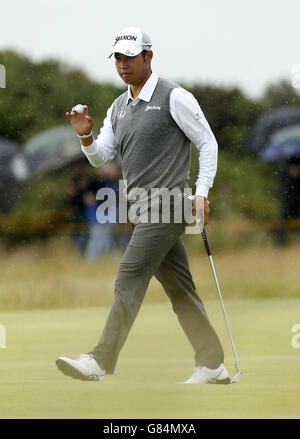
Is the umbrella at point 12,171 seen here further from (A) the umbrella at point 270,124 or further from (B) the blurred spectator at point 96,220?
(A) the umbrella at point 270,124

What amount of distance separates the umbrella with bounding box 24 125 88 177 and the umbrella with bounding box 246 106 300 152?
7.24 ft

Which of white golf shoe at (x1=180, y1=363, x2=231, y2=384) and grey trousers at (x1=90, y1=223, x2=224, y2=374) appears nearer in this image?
grey trousers at (x1=90, y1=223, x2=224, y2=374)

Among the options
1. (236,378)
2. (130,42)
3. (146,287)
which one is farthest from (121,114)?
(236,378)

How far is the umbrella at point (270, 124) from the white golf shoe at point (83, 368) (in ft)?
34.4

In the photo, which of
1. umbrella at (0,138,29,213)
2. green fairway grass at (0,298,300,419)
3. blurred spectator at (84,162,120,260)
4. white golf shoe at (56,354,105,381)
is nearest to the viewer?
green fairway grass at (0,298,300,419)

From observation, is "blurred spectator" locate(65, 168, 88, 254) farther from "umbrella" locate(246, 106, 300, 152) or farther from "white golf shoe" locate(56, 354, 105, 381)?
"white golf shoe" locate(56, 354, 105, 381)

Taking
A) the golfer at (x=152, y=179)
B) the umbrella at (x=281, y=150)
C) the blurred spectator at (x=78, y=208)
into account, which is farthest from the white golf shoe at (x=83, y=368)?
the umbrella at (x=281, y=150)

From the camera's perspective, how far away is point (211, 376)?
6.50 meters

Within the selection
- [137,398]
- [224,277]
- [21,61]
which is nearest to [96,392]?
[137,398]

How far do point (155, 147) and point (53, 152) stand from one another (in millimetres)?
9869

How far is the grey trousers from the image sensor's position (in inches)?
249

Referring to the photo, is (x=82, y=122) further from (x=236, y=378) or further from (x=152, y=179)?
(x=236, y=378)

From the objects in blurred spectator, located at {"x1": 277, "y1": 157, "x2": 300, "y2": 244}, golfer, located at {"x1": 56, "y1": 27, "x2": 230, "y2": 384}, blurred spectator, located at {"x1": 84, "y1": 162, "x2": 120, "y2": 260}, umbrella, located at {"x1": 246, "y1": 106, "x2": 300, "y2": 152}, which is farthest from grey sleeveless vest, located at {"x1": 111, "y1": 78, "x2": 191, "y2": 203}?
umbrella, located at {"x1": 246, "y1": 106, "x2": 300, "y2": 152}

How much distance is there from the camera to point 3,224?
15391 mm
